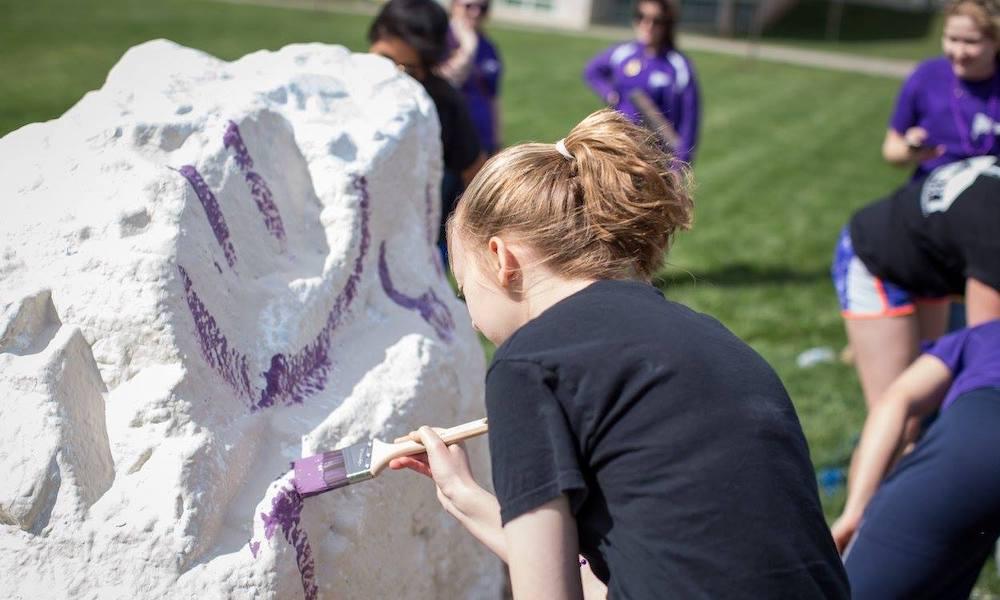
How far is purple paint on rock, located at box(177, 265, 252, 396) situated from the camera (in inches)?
75.2

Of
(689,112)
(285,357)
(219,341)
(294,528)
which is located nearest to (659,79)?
(689,112)

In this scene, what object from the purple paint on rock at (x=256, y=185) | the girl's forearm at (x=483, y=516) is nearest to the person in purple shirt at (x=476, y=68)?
the purple paint on rock at (x=256, y=185)

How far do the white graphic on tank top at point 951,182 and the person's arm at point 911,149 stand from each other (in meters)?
1.24

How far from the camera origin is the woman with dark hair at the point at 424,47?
3.64 meters

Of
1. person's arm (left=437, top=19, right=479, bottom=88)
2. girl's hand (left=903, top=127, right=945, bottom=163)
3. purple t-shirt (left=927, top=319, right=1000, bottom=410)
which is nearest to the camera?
purple t-shirt (left=927, top=319, right=1000, bottom=410)

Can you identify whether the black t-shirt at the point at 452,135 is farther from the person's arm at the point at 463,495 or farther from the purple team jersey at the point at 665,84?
the person's arm at the point at 463,495

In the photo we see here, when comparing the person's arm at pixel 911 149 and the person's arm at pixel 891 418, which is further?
the person's arm at pixel 911 149

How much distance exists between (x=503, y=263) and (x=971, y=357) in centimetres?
139

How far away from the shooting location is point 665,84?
570 cm

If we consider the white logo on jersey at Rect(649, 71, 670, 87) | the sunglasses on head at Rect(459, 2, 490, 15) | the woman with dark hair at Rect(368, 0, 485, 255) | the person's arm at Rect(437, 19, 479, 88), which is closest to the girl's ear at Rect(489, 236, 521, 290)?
the woman with dark hair at Rect(368, 0, 485, 255)

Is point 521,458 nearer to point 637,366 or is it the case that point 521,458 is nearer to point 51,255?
point 637,366

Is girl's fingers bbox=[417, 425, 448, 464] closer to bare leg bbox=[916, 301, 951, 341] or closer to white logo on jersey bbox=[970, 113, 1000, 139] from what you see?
bare leg bbox=[916, 301, 951, 341]

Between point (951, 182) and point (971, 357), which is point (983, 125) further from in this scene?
point (971, 357)

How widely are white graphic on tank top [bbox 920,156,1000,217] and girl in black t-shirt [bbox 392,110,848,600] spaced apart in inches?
65.8
